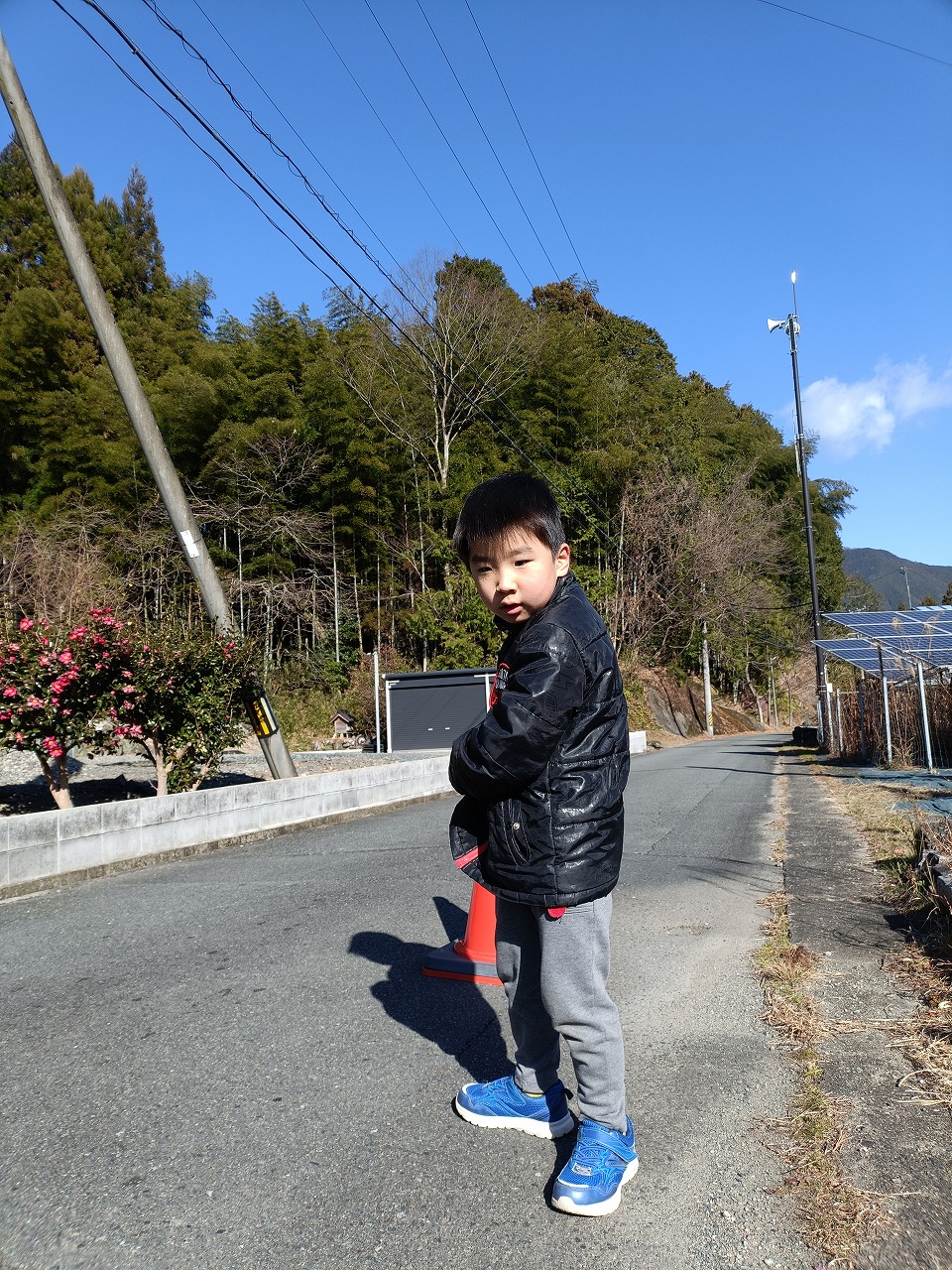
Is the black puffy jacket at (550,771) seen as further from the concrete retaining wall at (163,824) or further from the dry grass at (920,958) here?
the concrete retaining wall at (163,824)

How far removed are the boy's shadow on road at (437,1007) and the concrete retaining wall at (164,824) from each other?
9.37ft

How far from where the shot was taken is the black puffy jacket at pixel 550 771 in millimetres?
1834

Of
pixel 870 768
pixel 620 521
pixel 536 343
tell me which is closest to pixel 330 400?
pixel 536 343

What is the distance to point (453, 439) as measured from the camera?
26.6 meters

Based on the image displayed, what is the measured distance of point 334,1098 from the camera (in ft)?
7.60

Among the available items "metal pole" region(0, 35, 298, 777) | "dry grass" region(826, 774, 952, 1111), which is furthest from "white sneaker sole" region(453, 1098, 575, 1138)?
"metal pole" region(0, 35, 298, 777)

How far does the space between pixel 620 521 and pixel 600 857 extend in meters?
31.5

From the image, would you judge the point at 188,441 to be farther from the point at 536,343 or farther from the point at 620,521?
the point at 620,521

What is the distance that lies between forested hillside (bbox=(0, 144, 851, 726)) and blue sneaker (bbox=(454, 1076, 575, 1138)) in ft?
46.6

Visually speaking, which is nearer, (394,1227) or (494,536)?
(394,1227)

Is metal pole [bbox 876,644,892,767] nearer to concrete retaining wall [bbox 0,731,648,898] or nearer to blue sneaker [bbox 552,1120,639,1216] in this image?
concrete retaining wall [bbox 0,731,648,898]

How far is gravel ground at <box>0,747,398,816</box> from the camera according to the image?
8.23 m

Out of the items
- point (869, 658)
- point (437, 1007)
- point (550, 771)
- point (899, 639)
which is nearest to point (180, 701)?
point (437, 1007)

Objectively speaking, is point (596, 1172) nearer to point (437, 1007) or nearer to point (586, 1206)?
point (586, 1206)
